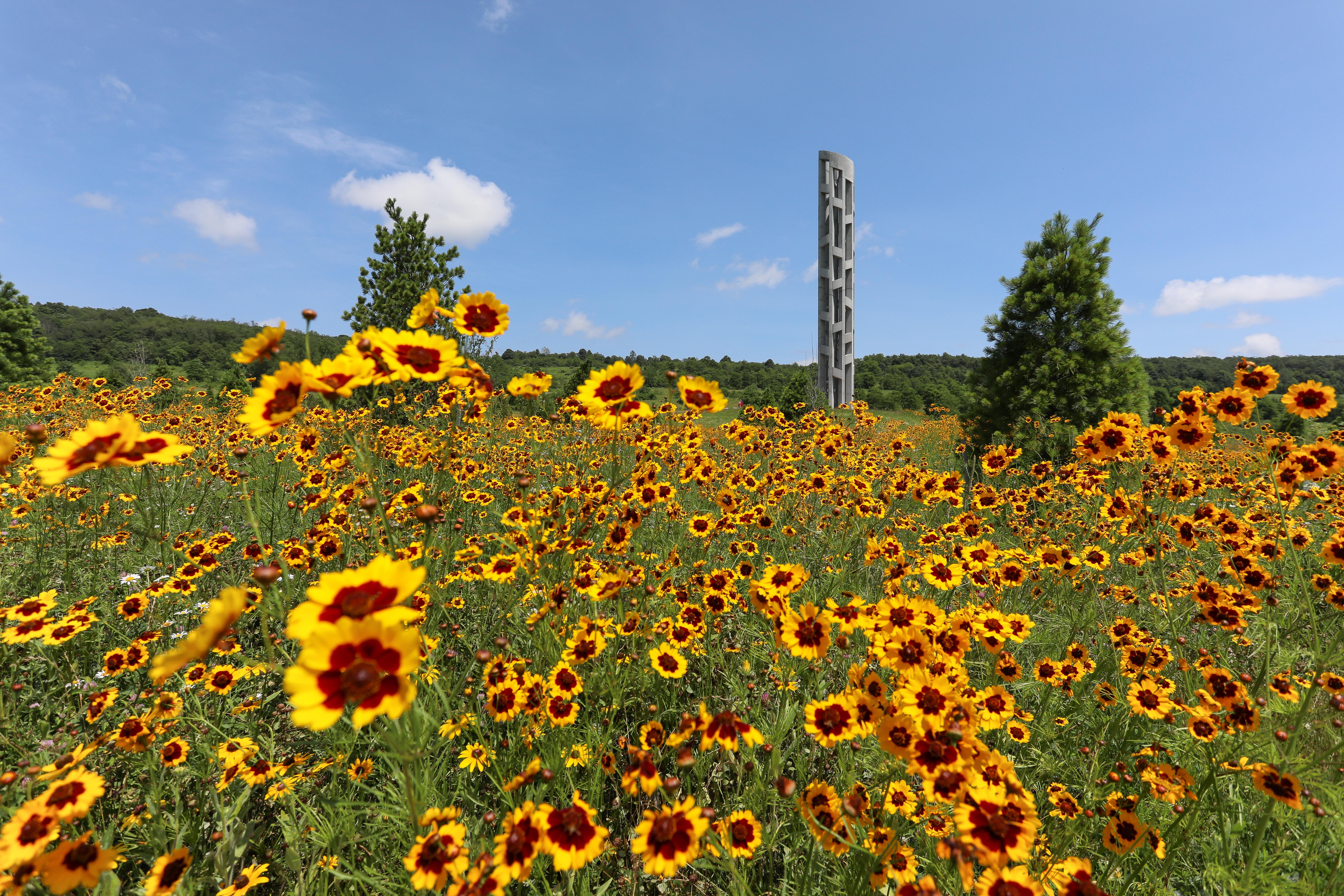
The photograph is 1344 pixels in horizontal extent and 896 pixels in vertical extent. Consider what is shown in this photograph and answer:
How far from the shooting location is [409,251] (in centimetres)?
1287

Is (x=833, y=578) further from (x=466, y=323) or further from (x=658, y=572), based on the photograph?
(x=466, y=323)

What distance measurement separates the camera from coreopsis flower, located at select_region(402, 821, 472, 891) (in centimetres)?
118

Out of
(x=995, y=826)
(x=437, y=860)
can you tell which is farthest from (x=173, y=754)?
(x=995, y=826)

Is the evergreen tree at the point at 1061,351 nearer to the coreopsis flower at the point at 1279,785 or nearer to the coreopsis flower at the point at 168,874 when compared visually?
the coreopsis flower at the point at 1279,785

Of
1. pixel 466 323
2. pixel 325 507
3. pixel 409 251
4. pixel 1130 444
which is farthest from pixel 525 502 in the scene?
pixel 409 251

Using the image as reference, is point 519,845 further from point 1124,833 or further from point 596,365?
point 596,365

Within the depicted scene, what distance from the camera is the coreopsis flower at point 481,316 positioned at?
212 centimetres

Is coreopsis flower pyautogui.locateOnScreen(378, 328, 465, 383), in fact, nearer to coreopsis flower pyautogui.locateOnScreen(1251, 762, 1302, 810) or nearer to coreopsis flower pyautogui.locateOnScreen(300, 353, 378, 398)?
coreopsis flower pyautogui.locateOnScreen(300, 353, 378, 398)

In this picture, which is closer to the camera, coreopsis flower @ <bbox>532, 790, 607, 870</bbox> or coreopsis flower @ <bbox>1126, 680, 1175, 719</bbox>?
coreopsis flower @ <bbox>532, 790, 607, 870</bbox>

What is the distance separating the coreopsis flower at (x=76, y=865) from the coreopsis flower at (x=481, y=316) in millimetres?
1689

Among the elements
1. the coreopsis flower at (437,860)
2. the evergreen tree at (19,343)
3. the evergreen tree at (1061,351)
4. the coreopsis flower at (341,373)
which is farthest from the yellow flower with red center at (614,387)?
the evergreen tree at (19,343)

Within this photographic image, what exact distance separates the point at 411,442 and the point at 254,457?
123 cm

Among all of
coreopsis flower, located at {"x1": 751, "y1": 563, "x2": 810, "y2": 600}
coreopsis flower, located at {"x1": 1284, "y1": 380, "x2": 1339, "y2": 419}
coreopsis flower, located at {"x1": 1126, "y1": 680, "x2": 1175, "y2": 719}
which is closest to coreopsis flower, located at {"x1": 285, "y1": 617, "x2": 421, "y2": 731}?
coreopsis flower, located at {"x1": 751, "y1": 563, "x2": 810, "y2": 600}

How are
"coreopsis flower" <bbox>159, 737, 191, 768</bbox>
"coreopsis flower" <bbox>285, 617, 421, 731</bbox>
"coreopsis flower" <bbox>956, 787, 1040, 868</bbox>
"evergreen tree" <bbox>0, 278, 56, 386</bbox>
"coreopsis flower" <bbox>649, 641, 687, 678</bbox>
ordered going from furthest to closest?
"evergreen tree" <bbox>0, 278, 56, 386</bbox> < "coreopsis flower" <bbox>649, 641, 687, 678</bbox> < "coreopsis flower" <bbox>159, 737, 191, 768</bbox> < "coreopsis flower" <bbox>956, 787, 1040, 868</bbox> < "coreopsis flower" <bbox>285, 617, 421, 731</bbox>
